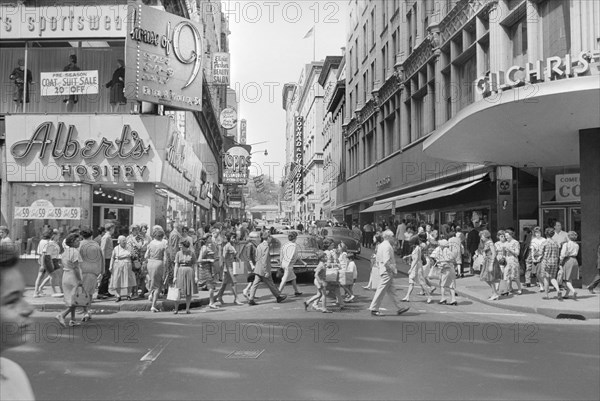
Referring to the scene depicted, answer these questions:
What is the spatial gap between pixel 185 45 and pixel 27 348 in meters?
14.8

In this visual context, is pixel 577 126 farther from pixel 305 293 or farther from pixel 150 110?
pixel 150 110

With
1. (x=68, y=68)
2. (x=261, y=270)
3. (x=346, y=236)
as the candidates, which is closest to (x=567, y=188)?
(x=346, y=236)

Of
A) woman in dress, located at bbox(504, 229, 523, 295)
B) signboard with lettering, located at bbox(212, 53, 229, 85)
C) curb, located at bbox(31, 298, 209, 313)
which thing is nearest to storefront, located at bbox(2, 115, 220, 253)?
curb, located at bbox(31, 298, 209, 313)

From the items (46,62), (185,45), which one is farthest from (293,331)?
(46,62)

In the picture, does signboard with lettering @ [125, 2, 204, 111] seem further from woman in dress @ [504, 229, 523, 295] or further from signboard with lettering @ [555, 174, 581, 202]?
signboard with lettering @ [555, 174, 581, 202]

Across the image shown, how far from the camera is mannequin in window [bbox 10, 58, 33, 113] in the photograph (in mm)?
19328

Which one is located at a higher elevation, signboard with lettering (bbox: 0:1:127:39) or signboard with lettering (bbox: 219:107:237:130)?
signboard with lettering (bbox: 219:107:237:130)

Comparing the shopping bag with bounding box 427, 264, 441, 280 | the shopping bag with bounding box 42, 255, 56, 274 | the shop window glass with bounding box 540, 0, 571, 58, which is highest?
the shop window glass with bounding box 540, 0, 571, 58

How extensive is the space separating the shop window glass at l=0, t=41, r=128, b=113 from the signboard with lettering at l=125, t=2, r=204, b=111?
160cm

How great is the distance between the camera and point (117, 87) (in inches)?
768

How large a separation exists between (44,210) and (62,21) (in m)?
6.59

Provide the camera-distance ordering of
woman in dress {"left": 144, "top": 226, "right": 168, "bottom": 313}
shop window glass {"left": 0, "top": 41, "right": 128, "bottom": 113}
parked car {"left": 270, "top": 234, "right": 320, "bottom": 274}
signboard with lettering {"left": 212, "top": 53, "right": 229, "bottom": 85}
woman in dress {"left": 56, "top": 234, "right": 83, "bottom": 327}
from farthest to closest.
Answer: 1. signboard with lettering {"left": 212, "top": 53, "right": 229, "bottom": 85}
2. shop window glass {"left": 0, "top": 41, "right": 128, "bottom": 113}
3. parked car {"left": 270, "top": 234, "right": 320, "bottom": 274}
4. woman in dress {"left": 144, "top": 226, "right": 168, "bottom": 313}
5. woman in dress {"left": 56, "top": 234, "right": 83, "bottom": 327}

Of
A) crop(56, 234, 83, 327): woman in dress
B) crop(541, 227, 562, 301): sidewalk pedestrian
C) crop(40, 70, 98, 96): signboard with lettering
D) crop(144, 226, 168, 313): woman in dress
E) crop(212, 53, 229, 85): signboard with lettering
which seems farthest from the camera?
crop(212, 53, 229, 85): signboard with lettering

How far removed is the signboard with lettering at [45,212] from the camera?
1772cm
